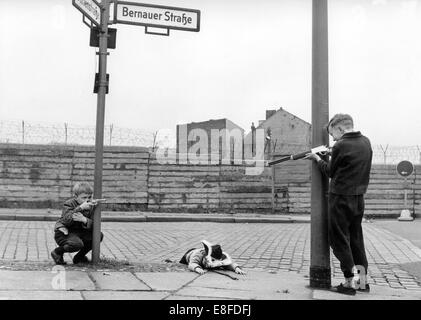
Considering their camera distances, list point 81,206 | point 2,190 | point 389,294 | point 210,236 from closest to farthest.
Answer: point 389,294, point 81,206, point 210,236, point 2,190

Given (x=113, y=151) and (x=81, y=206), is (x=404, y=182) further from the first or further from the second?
(x=81, y=206)

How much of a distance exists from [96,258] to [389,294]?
129 inches

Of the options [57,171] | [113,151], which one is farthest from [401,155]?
[57,171]

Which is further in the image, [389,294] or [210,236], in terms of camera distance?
[210,236]

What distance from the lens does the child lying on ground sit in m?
6.46

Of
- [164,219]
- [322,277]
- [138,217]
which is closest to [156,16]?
[322,277]

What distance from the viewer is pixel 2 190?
17.8 meters

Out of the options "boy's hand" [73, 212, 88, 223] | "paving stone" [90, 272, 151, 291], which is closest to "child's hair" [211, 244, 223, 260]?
"paving stone" [90, 272, 151, 291]

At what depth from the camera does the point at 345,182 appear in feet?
17.4

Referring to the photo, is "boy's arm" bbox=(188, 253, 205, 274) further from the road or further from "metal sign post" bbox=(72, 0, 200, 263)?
Result: the road

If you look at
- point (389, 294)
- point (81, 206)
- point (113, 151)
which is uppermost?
point (113, 151)

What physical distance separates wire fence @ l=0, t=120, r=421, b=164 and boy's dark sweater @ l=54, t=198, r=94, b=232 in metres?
12.3
